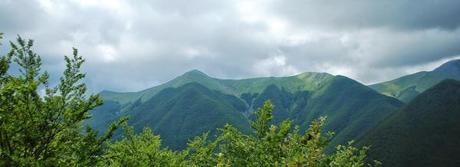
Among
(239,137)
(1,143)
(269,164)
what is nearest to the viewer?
(1,143)

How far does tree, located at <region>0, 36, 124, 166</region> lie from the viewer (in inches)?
661

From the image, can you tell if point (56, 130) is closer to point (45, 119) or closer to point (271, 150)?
point (45, 119)

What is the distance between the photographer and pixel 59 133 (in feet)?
58.1

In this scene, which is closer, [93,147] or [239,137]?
[93,147]

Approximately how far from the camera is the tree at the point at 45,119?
55.1 ft

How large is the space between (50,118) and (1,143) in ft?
5.90

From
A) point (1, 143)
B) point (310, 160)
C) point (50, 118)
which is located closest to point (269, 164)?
point (310, 160)

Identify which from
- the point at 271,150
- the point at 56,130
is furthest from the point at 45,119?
the point at 271,150

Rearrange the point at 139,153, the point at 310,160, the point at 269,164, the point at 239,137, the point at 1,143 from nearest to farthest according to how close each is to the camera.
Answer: the point at 310,160 < the point at 1,143 < the point at 269,164 < the point at 239,137 < the point at 139,153

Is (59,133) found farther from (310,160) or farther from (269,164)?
(310,160)

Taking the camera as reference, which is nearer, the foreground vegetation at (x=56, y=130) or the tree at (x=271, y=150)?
the tree at (x=271, y=150)

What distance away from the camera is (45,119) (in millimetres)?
17359

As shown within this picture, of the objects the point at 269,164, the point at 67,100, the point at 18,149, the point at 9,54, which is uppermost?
the point at 9,54

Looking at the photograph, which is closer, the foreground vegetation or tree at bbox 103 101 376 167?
tree at bbox 103 101 376 167
